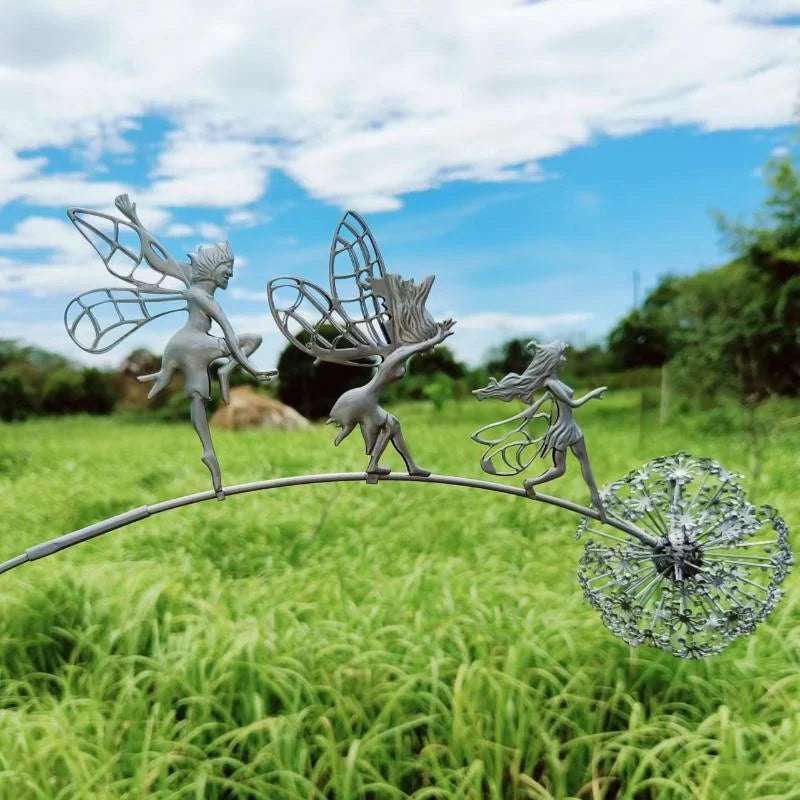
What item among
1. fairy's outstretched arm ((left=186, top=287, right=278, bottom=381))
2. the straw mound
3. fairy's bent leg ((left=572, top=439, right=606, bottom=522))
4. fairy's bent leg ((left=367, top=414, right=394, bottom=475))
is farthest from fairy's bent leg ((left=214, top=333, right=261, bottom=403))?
the straw mound

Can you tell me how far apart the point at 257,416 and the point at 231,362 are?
607cm

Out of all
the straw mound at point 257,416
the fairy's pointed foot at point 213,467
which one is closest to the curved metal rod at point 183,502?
the fairy's pointed foot at point 213,467

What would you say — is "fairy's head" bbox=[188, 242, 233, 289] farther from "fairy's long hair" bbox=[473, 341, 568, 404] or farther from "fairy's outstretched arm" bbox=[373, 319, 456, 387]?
"fairy's long hair" bbox=[473, 341, 568, 404]

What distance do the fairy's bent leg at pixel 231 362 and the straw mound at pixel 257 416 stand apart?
235 inches

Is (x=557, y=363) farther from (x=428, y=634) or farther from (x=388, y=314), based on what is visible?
(x=428, y=634)

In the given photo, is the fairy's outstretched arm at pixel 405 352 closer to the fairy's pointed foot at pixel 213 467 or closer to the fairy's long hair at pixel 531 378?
the fairy's long hair at pixel 531 378

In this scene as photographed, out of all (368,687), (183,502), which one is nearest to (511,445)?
(183,502)

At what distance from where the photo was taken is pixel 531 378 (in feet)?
4.89

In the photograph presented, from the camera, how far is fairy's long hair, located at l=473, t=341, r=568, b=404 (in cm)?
149

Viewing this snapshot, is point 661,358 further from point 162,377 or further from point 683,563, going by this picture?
point 162,377

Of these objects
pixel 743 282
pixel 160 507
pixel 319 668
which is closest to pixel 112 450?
pixel 319 668

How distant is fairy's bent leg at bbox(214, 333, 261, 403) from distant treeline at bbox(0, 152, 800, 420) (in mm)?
5054

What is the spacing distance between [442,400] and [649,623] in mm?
5917

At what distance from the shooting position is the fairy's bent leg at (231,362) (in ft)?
4.75
